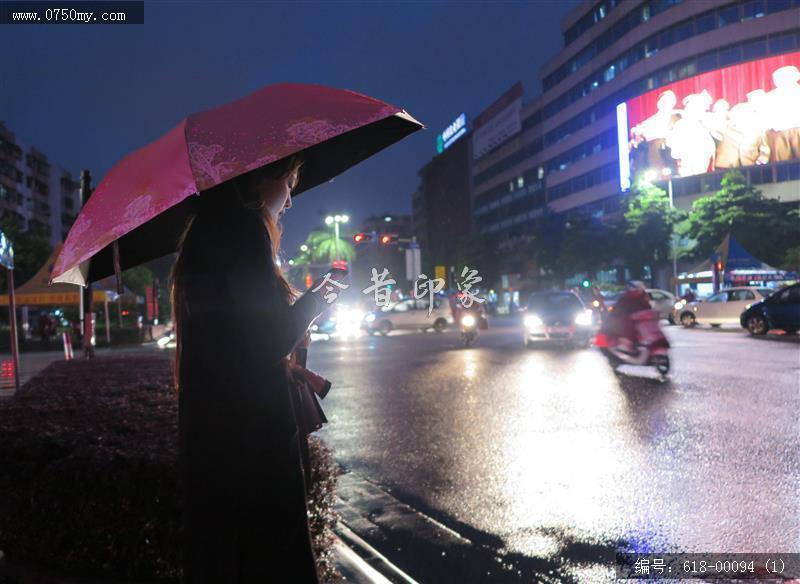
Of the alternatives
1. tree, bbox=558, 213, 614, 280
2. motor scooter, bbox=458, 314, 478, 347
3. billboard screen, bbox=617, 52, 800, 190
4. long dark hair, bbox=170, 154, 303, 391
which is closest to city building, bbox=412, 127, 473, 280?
tree, bbox=558, 213, 614, 280

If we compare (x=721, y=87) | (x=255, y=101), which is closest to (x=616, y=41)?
(x=721, y=87)

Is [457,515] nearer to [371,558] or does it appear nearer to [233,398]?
[371,558]

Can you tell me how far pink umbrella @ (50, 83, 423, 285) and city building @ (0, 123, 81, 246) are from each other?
6674 cm

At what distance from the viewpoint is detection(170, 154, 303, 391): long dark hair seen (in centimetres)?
171

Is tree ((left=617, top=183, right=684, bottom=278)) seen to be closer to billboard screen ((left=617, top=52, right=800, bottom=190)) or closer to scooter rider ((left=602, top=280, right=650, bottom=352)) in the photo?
billboard screen ((left=617, top=52, right=800, bottom=190))

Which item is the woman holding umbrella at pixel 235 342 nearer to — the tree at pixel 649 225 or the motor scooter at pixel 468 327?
the motor scooter at pixel 468 327

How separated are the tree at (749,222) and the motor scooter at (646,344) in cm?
3195

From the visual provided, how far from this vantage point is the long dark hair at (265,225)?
1715mm

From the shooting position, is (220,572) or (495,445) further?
(495,445)

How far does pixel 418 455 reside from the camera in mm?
6371

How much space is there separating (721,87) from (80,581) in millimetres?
48663

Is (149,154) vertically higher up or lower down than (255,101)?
lower down

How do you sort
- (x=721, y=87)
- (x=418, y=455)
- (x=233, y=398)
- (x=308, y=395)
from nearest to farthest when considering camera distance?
1. (x=233, y=398)
2. (x=308, y=395)
3. (x=418, y=455)
4. (x=721, y=87)

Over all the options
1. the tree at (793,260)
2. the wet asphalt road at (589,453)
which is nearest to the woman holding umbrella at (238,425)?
the wet asphalt road at (589,453)
